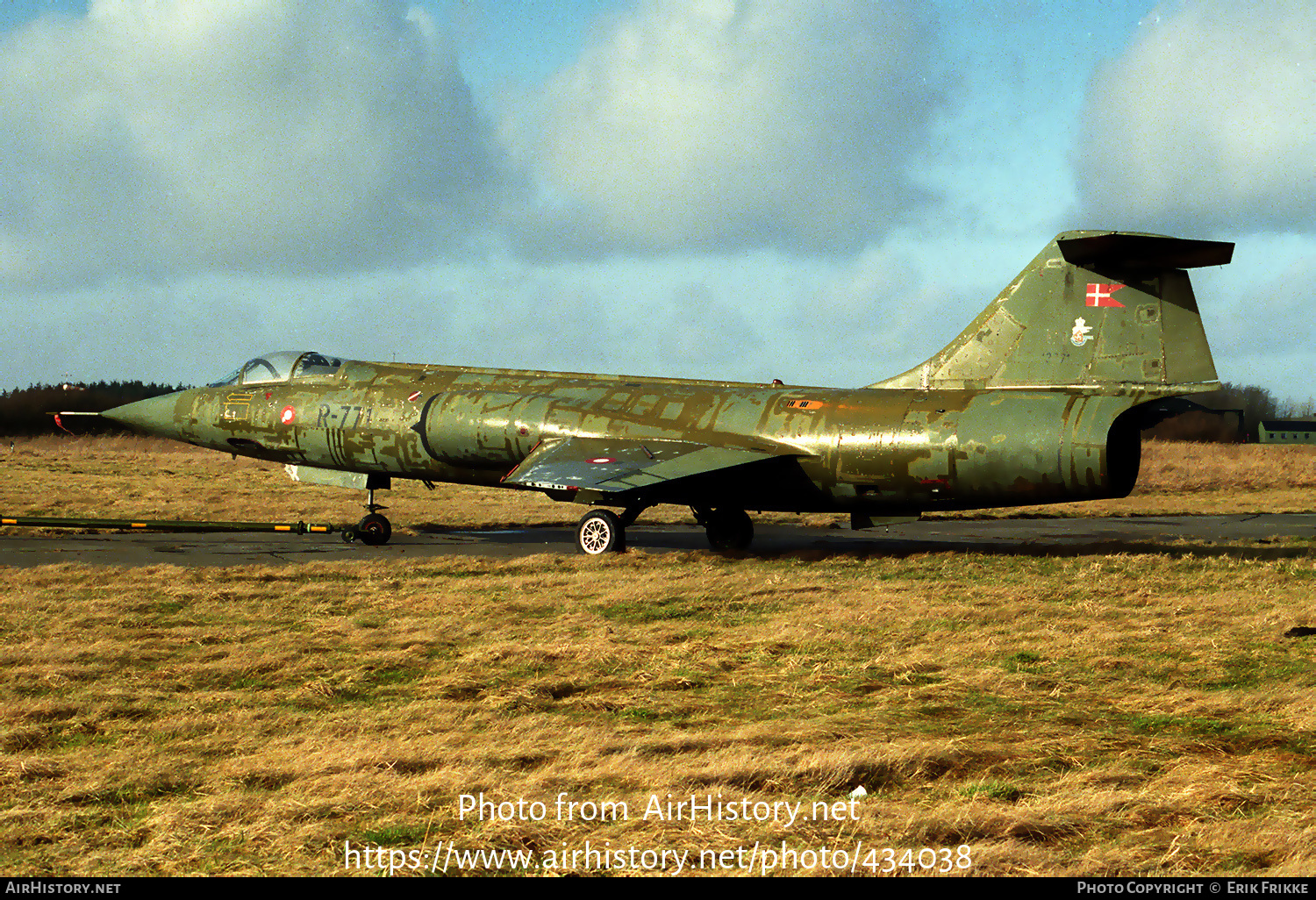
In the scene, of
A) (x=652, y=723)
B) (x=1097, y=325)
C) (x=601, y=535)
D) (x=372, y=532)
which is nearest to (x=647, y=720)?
(x=652, y=723)

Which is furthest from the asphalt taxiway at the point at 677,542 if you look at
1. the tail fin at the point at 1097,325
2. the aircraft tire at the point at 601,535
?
the tail fin at the point at 1097,325

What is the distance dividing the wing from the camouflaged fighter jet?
1.8 inches

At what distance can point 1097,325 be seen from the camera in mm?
16062

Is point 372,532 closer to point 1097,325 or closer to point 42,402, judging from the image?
point 1097,325

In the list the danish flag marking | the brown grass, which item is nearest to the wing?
the brown grass

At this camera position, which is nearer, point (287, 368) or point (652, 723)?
point (652, 723)

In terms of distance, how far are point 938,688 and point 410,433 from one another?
13.9 meters

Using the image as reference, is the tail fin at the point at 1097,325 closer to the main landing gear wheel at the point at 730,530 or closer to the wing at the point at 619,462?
the wing at the point at 619,462

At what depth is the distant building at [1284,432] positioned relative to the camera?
71.8m

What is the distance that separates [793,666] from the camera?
29.9ft

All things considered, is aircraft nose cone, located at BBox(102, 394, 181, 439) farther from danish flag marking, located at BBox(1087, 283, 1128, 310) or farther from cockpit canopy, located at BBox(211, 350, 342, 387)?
danish flag marking, located at BBox(1087, 283, 1128, 310)

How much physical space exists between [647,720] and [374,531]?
536 inches

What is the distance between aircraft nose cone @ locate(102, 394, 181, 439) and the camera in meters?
22.2
